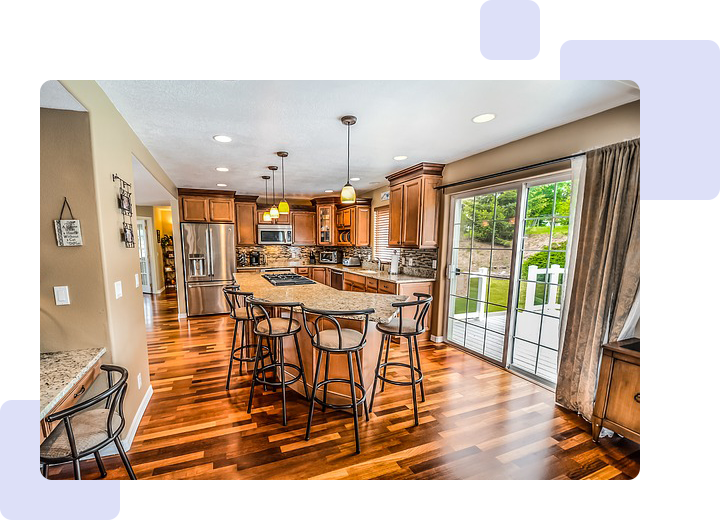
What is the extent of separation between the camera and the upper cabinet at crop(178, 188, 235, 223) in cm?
504

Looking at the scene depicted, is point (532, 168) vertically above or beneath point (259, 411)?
above

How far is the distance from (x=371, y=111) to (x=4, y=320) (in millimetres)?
2140

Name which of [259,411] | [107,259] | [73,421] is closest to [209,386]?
[259,411]

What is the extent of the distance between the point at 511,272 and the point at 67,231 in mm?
3512

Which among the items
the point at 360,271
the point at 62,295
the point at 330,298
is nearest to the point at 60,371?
the point at 62,295

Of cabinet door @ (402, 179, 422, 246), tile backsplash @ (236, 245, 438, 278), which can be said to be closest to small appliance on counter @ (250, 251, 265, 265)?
tile backsplash @ (236, 245, 438, 278)

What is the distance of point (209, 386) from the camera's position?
8.68 feet

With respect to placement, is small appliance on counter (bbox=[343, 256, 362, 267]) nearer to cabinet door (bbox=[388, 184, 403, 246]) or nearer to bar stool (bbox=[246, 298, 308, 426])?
cabinet door (bbox=[388, 184, 403, 246])

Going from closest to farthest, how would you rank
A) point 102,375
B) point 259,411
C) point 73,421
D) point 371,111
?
1. point 73,421
2. point 102,375
3. point 371,111
4. point 259,411

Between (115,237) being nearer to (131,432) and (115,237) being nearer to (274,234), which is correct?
(131,432)

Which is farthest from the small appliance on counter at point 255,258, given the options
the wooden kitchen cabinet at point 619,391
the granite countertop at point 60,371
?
the wooden kitchen cabinet at point 619,391

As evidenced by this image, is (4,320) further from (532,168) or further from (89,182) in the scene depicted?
(532,168)

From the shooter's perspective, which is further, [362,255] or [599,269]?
[362,255]

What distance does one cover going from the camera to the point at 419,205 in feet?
12.2
